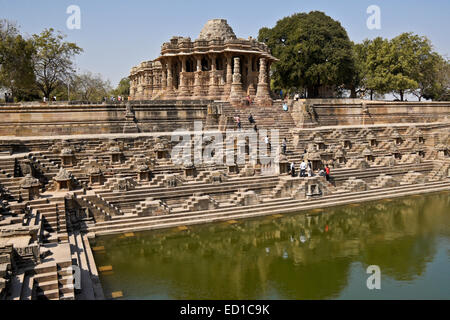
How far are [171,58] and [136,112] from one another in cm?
931

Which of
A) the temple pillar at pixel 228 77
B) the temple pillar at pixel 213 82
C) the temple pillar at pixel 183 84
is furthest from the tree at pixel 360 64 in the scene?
the temple pillar at pixel 183 84

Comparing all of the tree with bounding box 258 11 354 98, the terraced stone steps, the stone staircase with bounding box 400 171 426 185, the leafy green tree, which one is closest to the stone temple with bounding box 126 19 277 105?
the tree with bounding box 258 11 354 98

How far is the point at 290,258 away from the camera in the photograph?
1208 centimetres

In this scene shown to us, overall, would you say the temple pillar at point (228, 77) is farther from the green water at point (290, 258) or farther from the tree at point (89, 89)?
the tree at point (89, 89)

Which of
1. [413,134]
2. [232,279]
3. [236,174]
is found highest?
[413,134]

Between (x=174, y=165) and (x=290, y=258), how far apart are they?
8.29m

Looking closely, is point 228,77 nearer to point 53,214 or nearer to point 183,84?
Result: point 183,84

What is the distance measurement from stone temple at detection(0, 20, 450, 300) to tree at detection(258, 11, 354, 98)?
24.3 feet

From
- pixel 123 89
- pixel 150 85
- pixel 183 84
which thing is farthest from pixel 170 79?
pixel 123 89

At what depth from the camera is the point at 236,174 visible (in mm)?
18531

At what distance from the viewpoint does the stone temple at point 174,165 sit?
11.5m

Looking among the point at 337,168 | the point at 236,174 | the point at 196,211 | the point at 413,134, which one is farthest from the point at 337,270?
the point at 413,134

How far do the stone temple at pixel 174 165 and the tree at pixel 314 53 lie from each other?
742 cm
